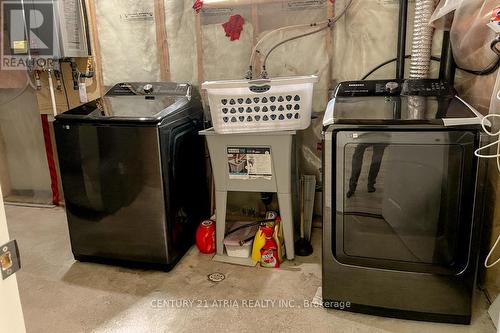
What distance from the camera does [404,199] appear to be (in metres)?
1.79

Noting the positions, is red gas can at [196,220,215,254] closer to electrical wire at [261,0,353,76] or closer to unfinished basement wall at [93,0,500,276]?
unfinished basement wall at [93,0,500,276]

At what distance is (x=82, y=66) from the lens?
320cm

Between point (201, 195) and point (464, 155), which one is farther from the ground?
point (464, 155)

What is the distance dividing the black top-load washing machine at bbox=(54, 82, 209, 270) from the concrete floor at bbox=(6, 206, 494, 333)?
0.50 feet

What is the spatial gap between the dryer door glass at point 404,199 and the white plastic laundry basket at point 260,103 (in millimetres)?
488

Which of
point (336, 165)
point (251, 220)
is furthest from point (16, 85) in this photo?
point (336, 165)

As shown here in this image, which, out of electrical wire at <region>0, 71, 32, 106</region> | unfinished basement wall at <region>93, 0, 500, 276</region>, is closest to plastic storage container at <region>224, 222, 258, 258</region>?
unfinished basement wall at <region>93, 0, 500, 276</region>

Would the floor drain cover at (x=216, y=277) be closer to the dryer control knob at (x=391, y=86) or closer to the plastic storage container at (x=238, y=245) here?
the plastic storage container at (x=238, y=245)

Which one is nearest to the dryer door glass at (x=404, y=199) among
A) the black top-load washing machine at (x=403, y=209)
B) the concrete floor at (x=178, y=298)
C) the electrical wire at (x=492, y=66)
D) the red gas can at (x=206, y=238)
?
the black top-load washing machine at (x=403, y=209)

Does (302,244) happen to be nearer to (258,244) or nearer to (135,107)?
(258,244)

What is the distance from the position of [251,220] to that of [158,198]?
952 millimetres

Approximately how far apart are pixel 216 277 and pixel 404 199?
1.17m

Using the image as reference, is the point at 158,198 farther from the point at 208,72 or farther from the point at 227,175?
the point at 208,72

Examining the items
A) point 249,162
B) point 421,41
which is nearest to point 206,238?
point 249,162
